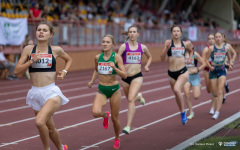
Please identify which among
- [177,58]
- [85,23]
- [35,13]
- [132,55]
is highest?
[35,13]

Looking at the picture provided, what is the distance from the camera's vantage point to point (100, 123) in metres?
10.7

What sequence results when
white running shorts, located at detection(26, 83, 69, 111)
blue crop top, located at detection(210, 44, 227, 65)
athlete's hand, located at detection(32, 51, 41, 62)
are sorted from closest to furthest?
athlete's hand, located at detection(32, 51, 41, 62) → white running shorts, located at detection(26, 83, 69, 111) → blue crop top, located at detection(210, 44, 227, 65)

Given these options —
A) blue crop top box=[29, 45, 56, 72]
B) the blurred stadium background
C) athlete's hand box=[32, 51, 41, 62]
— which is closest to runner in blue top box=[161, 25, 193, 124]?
blue crop top box=[29, 45, 56, 72]

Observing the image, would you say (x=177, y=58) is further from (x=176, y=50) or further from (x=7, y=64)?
(x=7, y=64)

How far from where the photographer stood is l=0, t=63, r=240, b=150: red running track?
8.51 meters

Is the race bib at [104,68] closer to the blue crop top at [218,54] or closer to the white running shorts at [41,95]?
the white running shorts at [41,95]

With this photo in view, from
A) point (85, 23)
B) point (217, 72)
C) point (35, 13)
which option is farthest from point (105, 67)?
point (85, 23)

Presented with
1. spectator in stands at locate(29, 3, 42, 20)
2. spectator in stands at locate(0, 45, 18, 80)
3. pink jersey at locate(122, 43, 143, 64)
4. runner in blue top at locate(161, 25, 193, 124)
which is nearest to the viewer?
pink jersey at locate(122, 43, 143, 64)

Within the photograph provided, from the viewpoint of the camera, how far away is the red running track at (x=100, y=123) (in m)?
8.51

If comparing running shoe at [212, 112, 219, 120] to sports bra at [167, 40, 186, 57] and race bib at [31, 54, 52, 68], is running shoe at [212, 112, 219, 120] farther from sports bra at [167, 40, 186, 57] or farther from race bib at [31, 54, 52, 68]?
race bib at [31, 54, 52, 68]

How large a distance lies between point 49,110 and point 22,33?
49.5ft

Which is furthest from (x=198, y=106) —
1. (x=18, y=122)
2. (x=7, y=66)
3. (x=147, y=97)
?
(x=7, y=66)

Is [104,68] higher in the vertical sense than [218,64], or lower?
higher

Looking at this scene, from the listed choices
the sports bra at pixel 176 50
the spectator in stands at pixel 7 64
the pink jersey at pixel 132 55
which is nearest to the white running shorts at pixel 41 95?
the pink jersey at pixel 132 55
